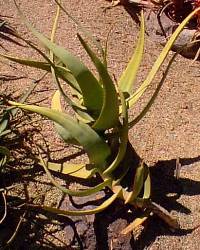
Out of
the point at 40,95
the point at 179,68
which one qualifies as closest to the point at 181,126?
the point at 179,68

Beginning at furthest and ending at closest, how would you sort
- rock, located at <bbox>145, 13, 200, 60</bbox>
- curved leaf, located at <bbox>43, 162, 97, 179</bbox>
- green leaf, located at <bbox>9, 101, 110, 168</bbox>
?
rock, located at <bbox>145, 13, 200, 60</bbox>, curved leaf, located at <bbox>43, 162, 97, 179</bbox>, green leaf, located at <bbox>9, 101, 110, 168</bbox>

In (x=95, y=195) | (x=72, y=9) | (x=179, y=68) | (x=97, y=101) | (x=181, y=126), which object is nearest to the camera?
(x=97, y=101)

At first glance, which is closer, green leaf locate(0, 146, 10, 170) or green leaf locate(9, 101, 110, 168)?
green leaf locate(9, 101, 110, 168)

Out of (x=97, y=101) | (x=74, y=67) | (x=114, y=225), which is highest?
(x=74, y=67)

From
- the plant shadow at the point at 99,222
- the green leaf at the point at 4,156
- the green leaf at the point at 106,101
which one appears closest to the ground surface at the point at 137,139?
the plant shadow at the point at 99,222

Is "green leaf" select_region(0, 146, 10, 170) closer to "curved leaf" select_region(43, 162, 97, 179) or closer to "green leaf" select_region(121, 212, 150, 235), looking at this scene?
"curved leaf" select_region(43, 162, 97, 179)

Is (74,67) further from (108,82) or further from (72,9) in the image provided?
(72,9)

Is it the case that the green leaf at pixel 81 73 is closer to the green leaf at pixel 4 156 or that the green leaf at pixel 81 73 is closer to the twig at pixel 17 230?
the green leaf at pixel 4 156

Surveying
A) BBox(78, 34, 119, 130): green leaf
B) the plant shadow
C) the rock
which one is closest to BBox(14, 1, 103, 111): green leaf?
BBox(78, 34, 119, 130): green leaf
